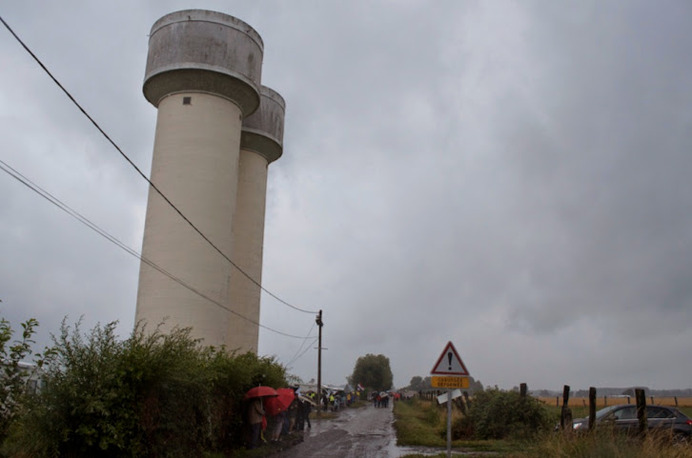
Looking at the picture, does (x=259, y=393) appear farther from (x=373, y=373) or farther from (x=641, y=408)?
(x=373, y=373)

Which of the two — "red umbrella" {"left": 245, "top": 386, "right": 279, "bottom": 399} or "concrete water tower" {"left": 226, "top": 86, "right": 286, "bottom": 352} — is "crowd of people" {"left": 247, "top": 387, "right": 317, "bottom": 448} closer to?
"red umbrella" {"left": 245, "top": 386, "right": 279, "bottom": 399}

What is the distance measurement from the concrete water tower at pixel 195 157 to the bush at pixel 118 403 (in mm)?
10534

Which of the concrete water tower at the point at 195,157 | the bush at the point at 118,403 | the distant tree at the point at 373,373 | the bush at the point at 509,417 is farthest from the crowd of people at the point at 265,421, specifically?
the distant tree at the point at 373,373

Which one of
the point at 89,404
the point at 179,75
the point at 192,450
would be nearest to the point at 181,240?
the point at 179,75

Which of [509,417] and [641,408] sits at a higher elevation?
[641,408]

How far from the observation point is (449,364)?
12812mm

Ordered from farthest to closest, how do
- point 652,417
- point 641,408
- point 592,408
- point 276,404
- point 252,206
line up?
point 252,206
point 652,417
point 276,404
point 592,408
point 641,408

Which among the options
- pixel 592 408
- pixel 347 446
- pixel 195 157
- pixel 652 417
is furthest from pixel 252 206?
pixel 592 408

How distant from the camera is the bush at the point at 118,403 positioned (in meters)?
9.65

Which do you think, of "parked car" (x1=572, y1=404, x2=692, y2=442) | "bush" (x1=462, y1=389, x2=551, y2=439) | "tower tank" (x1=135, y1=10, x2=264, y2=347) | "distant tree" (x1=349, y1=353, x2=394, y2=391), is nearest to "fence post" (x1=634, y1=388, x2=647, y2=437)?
"parked car" (x1=572, y1=404, x2=692, y2=442)

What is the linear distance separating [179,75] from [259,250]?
1054 cm

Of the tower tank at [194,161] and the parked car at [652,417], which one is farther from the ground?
the tower tank at [194,161]

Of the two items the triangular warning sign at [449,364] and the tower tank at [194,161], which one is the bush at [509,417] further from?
the tower tank at [194,161]

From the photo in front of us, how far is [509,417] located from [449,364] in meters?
9.53
